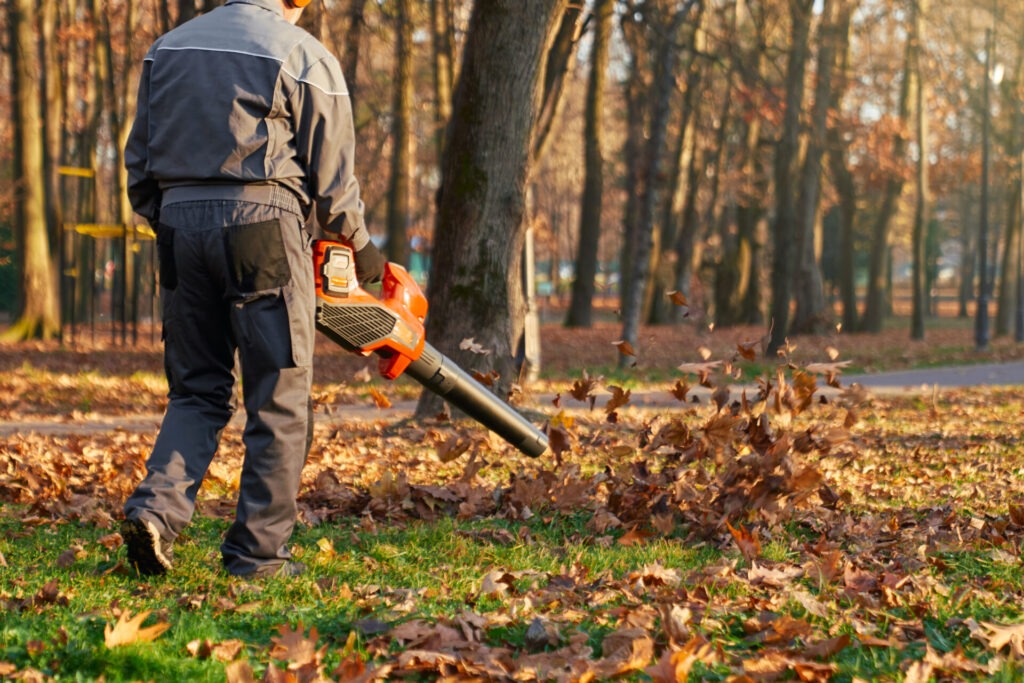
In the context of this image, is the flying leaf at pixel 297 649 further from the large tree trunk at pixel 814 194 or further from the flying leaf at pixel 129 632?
the large tree trunk at pixel 814 194

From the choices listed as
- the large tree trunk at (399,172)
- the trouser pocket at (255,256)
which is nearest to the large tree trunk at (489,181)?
the trouser pocket at (255,256)

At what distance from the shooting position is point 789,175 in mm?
21281

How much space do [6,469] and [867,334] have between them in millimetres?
26304

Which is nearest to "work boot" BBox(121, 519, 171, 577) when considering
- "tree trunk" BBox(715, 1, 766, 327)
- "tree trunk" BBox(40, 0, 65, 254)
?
"tree trunk" BBox(40, 0, 65, 254)

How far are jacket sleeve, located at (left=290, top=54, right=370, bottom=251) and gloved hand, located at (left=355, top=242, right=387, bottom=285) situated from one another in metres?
0.20

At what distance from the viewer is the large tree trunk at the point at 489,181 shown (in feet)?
27.9

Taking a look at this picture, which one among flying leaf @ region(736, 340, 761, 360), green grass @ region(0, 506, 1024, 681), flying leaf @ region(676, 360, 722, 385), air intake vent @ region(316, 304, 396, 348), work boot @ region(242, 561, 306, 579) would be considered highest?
air intake vent @ region(316, 304, 396, 348)

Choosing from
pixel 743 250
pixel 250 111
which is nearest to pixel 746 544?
pixel 250 111

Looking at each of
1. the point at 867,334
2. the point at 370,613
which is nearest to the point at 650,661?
the point at 370,613

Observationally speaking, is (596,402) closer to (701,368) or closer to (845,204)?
(701,368)

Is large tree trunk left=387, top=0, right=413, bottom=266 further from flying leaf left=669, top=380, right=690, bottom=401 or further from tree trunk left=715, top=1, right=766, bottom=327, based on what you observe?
flying leaf left=669, top=380, right=690, bottom=401

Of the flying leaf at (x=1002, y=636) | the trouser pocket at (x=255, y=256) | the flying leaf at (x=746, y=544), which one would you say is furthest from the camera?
the flying leaf at (x=746, y=544)

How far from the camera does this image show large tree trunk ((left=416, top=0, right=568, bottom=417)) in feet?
27.9

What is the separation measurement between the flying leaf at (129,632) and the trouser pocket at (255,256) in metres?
1.16
